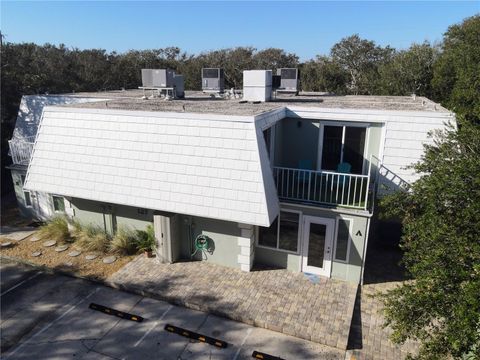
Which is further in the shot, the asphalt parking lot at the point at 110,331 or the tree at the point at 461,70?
the tree at the point at 461,70

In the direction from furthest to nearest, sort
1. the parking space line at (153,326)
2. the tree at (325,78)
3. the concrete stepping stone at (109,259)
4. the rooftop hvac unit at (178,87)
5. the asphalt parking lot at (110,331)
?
the tree at (325,78), the rooftop hvac unit at (178,87), the concrete stepping stone at (109,259), the parking space line at (153,326), the asphalt parking lot at (110,331)

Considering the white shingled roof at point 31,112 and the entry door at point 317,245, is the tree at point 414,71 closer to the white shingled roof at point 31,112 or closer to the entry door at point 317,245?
the entry door at point 317,245

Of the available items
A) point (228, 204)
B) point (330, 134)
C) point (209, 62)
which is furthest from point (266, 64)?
point (228, 204)

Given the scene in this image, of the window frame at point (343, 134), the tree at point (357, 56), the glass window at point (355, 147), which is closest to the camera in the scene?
the window frame at point (343, 134)

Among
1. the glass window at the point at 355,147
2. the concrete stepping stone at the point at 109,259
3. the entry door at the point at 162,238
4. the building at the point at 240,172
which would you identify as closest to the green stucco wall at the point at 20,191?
the building at the point at 240,172

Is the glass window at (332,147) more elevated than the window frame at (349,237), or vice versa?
the glass window at (332,147)

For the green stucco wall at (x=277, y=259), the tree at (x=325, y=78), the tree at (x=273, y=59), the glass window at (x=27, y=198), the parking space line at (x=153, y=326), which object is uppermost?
the tree at (x=273, y=59)

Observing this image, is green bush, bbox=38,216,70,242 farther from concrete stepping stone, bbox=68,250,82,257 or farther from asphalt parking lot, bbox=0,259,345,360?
asphalt parking lot, bbox=0,259,345,360
